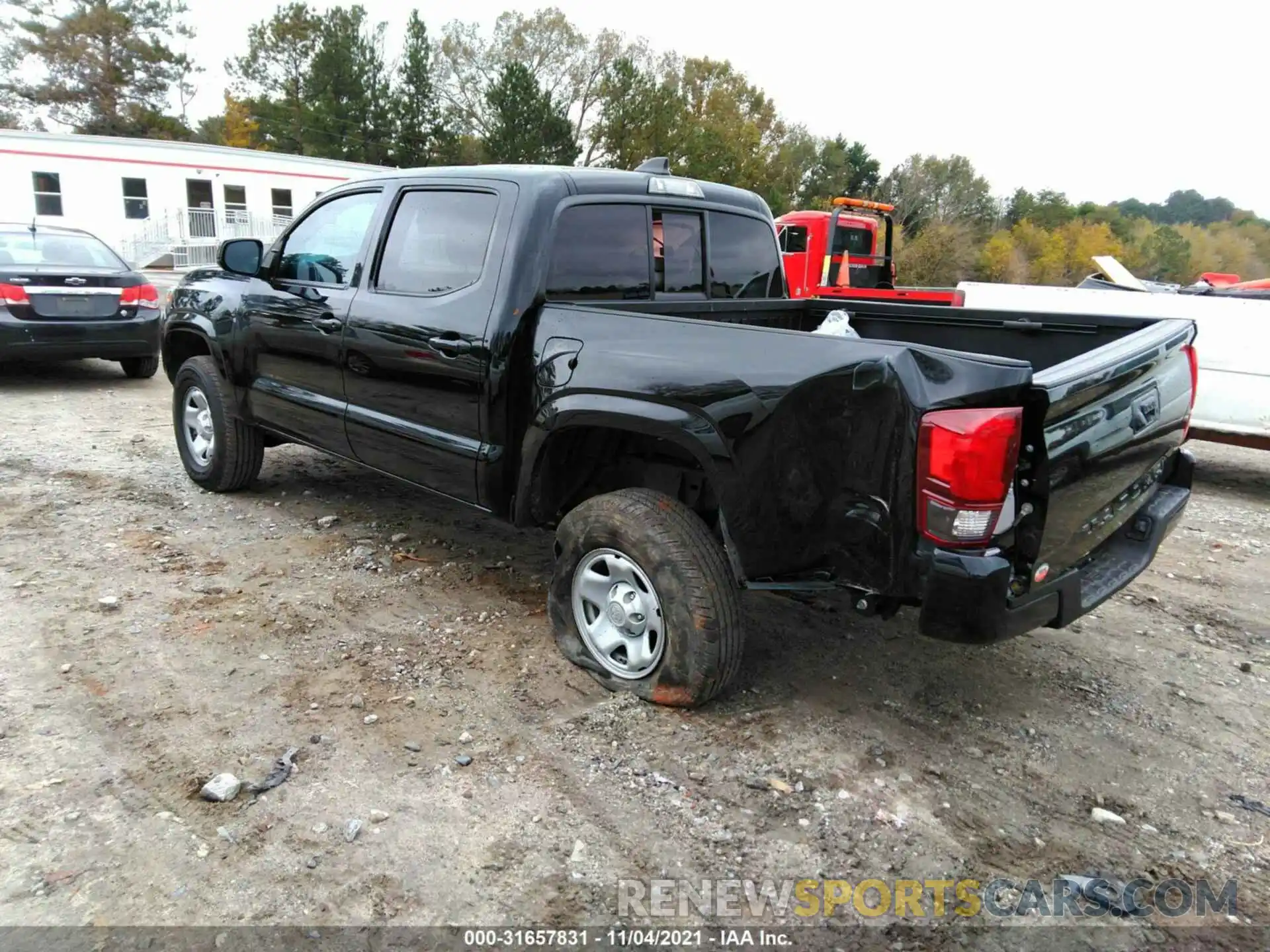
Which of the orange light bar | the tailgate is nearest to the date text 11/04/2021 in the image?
the tailgate

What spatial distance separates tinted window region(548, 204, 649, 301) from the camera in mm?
3680

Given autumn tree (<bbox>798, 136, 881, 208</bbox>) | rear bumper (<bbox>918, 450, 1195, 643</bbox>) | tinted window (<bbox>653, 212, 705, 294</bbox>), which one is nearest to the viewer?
rear bumper (<bbox>918, 450, 1195, 643</bbox>)

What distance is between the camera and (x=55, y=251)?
872 cm

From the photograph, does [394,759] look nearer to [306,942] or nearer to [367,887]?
[367,887]

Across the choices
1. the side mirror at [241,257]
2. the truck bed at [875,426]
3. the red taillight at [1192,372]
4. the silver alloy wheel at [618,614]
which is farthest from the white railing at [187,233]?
the red taillight at [1192,372]

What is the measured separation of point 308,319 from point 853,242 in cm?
1159

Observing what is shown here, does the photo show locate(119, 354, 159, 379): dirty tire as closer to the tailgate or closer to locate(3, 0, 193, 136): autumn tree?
the tailgate

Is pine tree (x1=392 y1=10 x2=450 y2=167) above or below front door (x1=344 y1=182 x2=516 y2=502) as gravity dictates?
above

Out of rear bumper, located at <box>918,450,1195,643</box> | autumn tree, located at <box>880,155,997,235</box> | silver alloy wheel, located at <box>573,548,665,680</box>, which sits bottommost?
silver alloy wheel, located at <box>573,548,665,680</box>

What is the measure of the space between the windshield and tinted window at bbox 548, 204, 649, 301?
7239mm

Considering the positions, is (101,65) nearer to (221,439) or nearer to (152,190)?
(152,190)

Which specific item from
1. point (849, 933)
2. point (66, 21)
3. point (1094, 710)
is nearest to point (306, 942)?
point (849, 933)

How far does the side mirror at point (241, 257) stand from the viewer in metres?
4.93

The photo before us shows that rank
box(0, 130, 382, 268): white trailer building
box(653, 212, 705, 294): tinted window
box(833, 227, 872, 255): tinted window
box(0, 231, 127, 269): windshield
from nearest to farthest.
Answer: box(653, 212, 705, 294): tinted window, box(0, 231, 127, 269): windshield, box(833, 227, 872, 255): tinted window, box(0, 130, 382, 268): white trailer building
